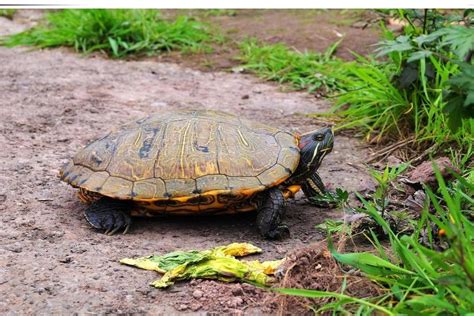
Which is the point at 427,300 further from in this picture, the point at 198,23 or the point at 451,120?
the point at 198,23

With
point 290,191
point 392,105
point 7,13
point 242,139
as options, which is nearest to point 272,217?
point 290,191

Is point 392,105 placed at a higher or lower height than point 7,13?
higher

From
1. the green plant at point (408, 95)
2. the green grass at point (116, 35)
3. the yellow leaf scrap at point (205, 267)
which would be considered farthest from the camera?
the green grass at point (116, 35)

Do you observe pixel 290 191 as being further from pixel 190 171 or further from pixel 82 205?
pixel 82 205

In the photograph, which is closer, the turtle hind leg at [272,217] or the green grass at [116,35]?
the turtle hind leg at [272,217]

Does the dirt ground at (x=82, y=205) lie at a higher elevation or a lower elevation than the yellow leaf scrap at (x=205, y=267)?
lower

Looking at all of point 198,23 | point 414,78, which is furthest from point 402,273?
point 198,23

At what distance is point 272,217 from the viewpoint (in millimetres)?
3902

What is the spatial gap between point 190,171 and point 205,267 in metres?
0.79

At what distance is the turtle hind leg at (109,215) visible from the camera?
397cm

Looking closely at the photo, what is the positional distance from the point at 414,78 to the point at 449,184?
161 cm

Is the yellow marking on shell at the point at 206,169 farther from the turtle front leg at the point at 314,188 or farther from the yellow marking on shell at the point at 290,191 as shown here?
the turtle front leg at the point at 314,188

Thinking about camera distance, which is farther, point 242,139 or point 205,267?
point 242,139

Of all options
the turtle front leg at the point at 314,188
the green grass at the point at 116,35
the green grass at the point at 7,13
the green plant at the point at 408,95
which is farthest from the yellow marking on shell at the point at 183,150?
the green grass at the point at 7,13
